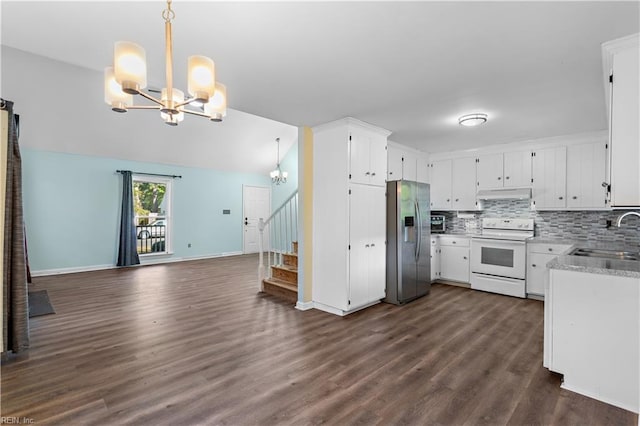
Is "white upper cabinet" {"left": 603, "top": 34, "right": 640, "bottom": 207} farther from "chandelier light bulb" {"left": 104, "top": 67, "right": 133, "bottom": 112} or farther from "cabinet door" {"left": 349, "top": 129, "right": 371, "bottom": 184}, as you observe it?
"chandelier light bulb" {"left": 104, "top": 67, "right": 133, "bottom": 112}

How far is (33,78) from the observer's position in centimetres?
475

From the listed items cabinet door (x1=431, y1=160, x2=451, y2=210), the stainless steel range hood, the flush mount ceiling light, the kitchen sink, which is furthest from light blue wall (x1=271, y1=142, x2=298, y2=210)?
the kitchen sink

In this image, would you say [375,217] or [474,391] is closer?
[474,391]

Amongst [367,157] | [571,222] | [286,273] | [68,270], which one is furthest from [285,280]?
[68,270]

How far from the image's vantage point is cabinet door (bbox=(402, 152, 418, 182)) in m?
5.30

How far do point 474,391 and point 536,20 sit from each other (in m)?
2.50

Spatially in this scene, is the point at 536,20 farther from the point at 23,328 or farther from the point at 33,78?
the point at 33,78

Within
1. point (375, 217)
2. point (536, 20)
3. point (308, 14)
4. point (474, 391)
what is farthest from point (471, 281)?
point (308, 14)

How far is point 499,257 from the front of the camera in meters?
4.78

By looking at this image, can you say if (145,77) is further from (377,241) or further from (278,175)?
(278,175)

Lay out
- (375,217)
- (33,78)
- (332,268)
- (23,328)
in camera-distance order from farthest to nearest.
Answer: (33,78) < (375,217) < (332,268) < (23,328)

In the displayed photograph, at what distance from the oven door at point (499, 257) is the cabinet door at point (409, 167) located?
1506 millimetres

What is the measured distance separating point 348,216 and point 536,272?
308 centimetres

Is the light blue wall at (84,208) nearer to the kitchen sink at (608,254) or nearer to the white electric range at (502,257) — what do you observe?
the white electric range at (502,257)
